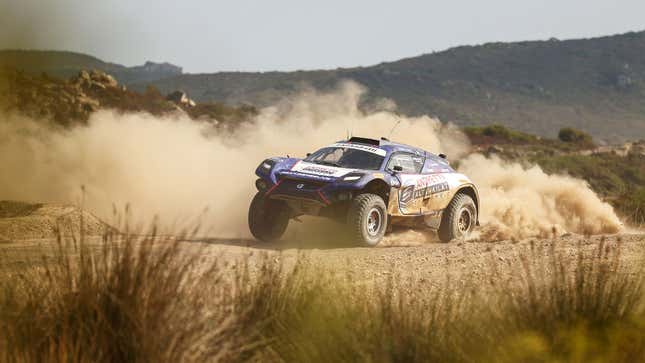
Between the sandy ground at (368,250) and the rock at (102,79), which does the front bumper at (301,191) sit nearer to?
the sandy ground at (368,250)

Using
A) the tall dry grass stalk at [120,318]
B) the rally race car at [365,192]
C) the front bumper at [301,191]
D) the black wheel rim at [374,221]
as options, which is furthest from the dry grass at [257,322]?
the black wheel rim at [374,221]

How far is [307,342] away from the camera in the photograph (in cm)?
599

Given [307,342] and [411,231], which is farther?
[411,231]

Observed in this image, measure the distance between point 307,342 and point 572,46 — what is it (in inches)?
5599

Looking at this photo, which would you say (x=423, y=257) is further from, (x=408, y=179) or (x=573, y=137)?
(x=573, y=137)

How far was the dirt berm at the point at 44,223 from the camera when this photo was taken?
14.9 meters

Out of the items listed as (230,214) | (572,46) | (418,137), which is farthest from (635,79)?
(230,214)

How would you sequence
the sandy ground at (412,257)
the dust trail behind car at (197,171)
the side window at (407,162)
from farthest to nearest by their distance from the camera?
the dust trail behind car at (197,171) < the side window at (407,162) < the sandy ground at (412,257)

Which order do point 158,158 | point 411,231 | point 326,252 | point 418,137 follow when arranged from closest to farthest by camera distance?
point 326,252 → point 411,231 → point 158,158 → point 418,137

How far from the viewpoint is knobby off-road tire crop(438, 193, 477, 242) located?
16578 millimetres

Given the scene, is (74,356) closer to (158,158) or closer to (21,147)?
(158,158)

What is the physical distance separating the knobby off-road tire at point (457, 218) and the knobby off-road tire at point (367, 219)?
2131 millimetres

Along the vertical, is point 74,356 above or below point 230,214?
above

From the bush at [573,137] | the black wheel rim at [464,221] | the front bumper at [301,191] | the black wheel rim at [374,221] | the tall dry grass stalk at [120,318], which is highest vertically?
the tall dry grass stalk at [120,318]
